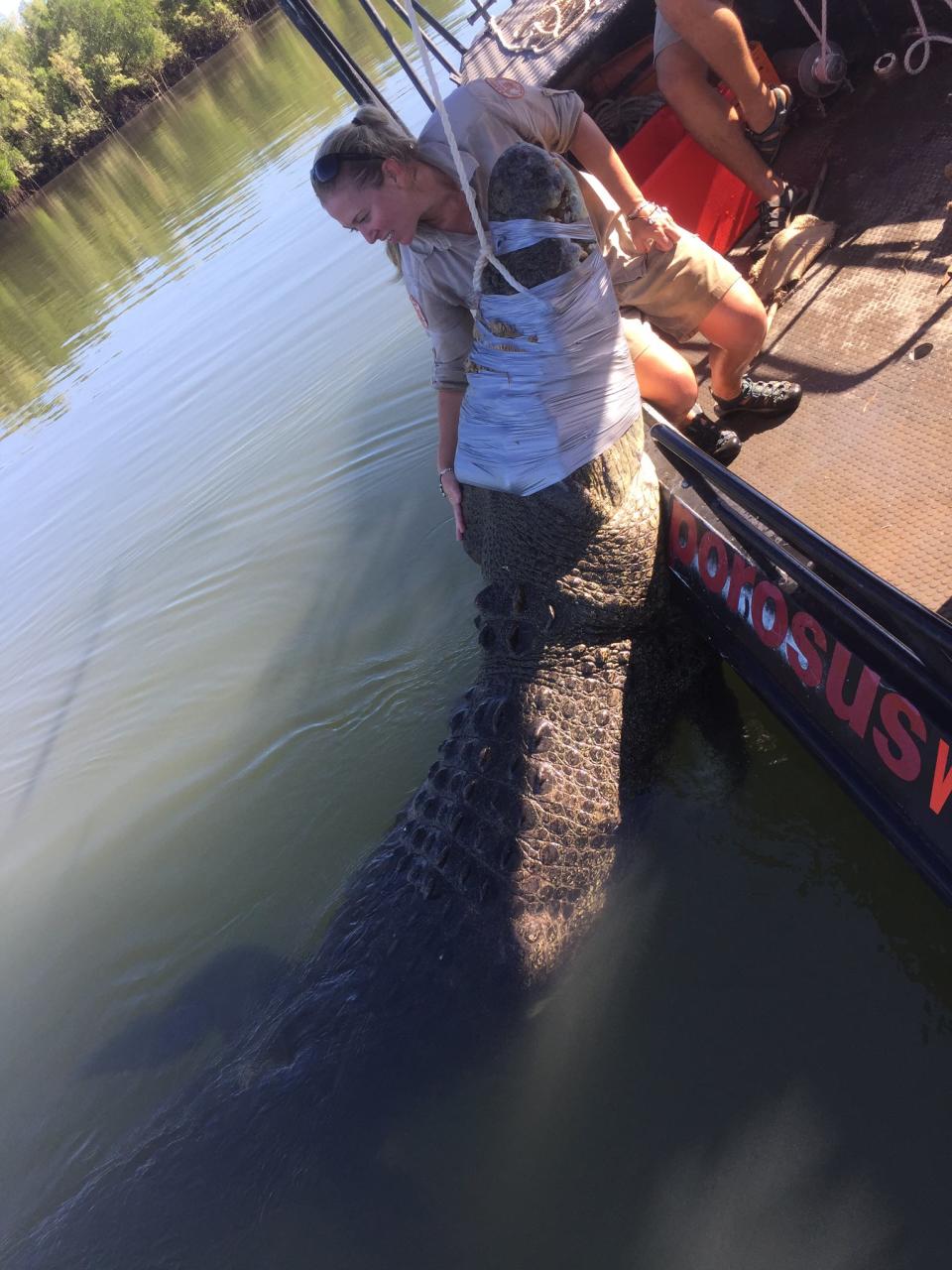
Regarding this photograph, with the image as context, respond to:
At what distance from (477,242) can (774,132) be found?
7.58ft

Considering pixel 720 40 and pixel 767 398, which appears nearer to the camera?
pixel 767 398

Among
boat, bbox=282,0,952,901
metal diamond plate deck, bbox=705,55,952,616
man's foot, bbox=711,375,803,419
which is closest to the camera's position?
boat, bbox=282,0,952,901

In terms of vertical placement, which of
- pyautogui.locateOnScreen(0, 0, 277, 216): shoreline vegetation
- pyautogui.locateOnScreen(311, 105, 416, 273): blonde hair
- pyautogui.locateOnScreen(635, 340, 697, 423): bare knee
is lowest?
pyautogui.locateOnScreen(635, 340, 697, 423): bare knee

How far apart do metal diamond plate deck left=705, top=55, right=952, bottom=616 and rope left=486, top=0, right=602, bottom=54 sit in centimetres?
130

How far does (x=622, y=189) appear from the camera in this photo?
9.89ft

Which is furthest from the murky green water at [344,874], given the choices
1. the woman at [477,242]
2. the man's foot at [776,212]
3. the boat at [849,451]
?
the man's foot at [776,212]

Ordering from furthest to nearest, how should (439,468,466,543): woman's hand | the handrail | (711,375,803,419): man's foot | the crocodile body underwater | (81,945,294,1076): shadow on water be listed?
(711,375,803,419): man's foot < (81,945,294,1076): shadow on water < (439,468,466,543): woman's hand < the crocodile body underwater < the handrail

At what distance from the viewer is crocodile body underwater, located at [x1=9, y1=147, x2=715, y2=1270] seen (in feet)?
8.45

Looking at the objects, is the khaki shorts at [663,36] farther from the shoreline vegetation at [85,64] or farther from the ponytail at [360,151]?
the shoreline vegetation at [85,64]

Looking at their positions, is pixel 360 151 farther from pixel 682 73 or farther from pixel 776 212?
pixel 776 212

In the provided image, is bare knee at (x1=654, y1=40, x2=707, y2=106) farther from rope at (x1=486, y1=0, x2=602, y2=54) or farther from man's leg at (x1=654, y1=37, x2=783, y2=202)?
rope at (x1=486, y1=0, x2=602, y2=54)

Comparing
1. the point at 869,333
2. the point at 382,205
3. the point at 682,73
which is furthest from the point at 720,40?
the point at 382,205

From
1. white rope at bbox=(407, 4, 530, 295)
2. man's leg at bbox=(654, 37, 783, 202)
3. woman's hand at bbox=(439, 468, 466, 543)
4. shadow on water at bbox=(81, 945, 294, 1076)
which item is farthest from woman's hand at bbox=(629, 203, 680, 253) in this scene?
shadow on water at bbox=(81, 945, 294, 1076)

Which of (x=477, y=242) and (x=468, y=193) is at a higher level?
(x=468, y=193)
